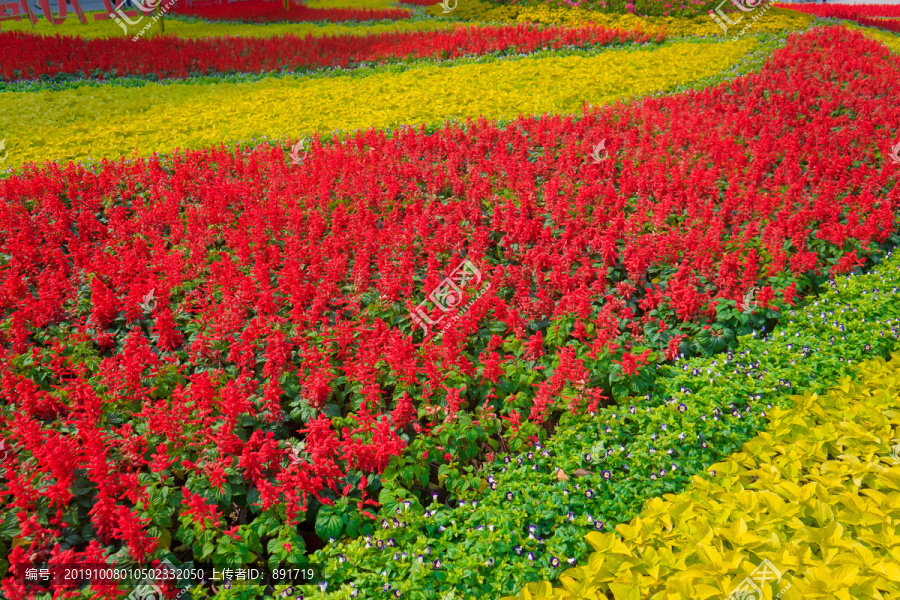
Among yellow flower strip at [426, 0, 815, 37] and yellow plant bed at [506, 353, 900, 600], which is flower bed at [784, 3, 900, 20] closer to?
yellow flower strip at [426, 0, 815, 37]

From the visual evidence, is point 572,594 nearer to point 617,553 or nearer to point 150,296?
point 617,553

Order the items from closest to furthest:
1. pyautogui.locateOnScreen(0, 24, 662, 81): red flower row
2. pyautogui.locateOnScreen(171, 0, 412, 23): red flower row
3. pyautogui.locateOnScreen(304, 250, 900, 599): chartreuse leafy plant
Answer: pyautogui.locateOnScreen(304, 250, 900, 599): chartreuse leafy plant
pyautogui.locateOnScreen(0, 24, 662, 81): red flower row
pyautogui.locateOnScreen(171, 0, 412, 23): red flower row

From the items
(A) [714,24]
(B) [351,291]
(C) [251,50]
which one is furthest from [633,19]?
(B) [351,291]

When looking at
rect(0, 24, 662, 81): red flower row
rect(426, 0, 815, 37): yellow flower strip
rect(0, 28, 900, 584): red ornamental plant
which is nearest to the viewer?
rect(0, 28, 900, 584): red ornamental plant

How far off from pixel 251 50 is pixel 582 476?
2098cm

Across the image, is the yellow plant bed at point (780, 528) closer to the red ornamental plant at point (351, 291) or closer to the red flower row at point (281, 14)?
the red ornamental plant at point (351, 291)

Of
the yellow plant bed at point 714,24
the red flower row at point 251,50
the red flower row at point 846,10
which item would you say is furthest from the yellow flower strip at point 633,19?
the red flower row at point 846,10

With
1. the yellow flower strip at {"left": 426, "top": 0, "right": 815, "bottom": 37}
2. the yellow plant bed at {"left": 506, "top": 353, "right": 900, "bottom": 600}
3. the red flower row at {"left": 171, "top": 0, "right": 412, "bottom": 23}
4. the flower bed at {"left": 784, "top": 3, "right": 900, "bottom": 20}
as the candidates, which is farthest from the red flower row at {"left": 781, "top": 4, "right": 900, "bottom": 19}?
the yellow plant bed at {"left": 506, "top": 353, "right": 900, "bottom": 600}

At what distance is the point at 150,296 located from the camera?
17.5 ft

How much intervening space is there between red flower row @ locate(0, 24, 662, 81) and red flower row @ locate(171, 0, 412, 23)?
9.10 m

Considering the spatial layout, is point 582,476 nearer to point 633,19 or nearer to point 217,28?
point 633,19

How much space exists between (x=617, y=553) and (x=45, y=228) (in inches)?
304

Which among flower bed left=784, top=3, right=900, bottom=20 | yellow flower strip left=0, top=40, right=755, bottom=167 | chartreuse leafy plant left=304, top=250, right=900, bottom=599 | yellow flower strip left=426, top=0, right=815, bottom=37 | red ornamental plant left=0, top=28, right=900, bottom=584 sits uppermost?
flower bed left=784, top=3, right=900, bottom=20

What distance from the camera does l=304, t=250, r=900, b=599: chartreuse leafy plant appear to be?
9.87 feet
